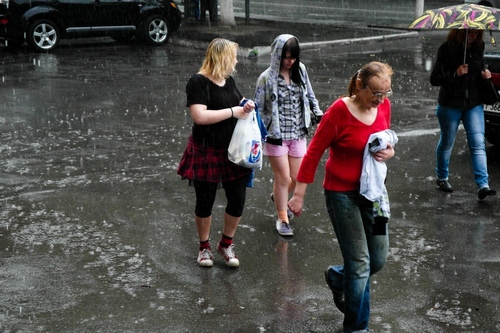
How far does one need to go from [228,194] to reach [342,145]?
1466 mm

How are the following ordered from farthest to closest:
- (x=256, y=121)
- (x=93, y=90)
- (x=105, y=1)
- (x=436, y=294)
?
(x=105, y=1), (x=93, y=90), (x=256, y=121), (x=436, y=294)

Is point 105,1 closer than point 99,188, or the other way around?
point 99,188

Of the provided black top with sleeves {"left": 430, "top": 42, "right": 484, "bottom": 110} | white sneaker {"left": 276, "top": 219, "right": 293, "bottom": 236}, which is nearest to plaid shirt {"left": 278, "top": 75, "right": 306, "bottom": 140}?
white sneaker {"left": 276, "top": 219, "right": 293, "bottom": 236}

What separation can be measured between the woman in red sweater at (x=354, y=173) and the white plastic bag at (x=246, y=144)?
92cm

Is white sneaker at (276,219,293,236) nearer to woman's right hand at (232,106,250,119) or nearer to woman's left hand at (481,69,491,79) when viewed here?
woman's right hand at (232,106,250,119)

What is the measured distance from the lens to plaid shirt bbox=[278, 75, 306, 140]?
267 inches

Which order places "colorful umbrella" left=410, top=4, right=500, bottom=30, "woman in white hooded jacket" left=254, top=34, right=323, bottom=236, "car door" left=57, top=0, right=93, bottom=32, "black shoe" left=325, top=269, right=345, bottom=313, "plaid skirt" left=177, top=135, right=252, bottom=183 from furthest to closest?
1. "car door" left=57, top=0, right=93, bottom=32
2. "colorful umbrella" left=410, top=4, right=500, bottom=30
3. "woman in white hooded jacket" left=254, top=34, right=323, bottom=236
4. "plaid skirt" left=177, top=135, right=252, bottom=183
5. "black shoe" left=325, top=269, right=345, bottom=313

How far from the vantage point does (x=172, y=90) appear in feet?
44.3

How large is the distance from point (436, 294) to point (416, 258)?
2.35 feet

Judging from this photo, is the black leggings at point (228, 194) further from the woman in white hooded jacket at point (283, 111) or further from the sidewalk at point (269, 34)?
the sidewalk at point (269, 34)

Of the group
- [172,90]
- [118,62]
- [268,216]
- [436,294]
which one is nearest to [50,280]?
[268,216]

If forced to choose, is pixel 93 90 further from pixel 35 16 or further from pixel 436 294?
pixel 436 294

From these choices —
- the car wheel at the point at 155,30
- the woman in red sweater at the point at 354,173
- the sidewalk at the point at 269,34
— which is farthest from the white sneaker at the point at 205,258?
the car wheel at the point at 155,30

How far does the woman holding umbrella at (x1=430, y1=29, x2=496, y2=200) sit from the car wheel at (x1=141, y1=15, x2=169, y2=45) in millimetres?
12368
